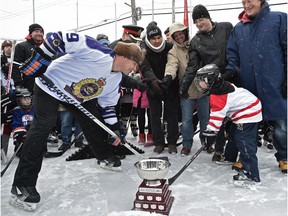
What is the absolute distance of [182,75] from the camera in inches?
135

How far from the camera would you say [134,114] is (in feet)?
15.2

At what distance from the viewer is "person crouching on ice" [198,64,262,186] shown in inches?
97.8

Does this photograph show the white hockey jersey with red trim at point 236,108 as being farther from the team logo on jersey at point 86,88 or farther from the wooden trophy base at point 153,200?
the team logo on jersey at point 86,88

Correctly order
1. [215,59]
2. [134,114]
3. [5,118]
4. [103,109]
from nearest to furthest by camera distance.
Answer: [103,109], [215,59], [5,118], [134,114]

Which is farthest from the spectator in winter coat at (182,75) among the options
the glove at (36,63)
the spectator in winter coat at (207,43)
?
the glove at (36,63)

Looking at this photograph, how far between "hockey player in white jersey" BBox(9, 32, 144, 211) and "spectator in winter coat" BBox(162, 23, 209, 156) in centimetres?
99

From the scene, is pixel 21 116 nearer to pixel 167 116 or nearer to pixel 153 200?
pixel 167 116

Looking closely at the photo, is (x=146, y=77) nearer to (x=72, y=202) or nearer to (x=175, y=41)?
(x=175, y=41)

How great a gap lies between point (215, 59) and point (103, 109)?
1266 millimetres

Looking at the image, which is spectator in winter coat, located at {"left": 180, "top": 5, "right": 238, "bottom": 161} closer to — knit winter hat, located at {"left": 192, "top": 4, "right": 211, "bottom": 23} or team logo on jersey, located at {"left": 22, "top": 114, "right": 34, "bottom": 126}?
knit winter hat, located at {"left": 192, "top": 4, "right": 211, "bottom": 23}

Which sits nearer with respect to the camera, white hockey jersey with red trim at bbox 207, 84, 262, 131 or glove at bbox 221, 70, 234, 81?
white hockey jersey with red trim at bbox 207, 84, 262, 131

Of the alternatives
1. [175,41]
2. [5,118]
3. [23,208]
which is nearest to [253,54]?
[175,41]

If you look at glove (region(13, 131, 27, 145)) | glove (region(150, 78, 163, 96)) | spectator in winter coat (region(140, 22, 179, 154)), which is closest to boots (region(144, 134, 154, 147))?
spectator in winter coat (region(140, 22, 179, 154))

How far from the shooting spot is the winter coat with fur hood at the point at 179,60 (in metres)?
3.33
